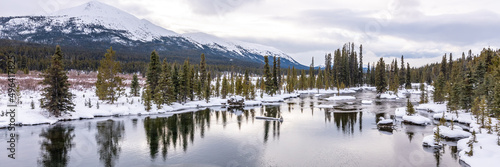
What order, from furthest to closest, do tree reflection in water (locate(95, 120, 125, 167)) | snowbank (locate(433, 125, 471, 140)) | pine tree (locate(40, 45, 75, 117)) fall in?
pine tree (locate(40, 45, 75, 117))
snowbank (locate(433, 125, 471, 140))
tree reflection in water (locate(95, 120, 125, 167))

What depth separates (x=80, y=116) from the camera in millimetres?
40938

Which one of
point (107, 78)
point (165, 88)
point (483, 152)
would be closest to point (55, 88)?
point (107, 78)

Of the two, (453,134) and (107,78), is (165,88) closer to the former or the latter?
(107,78)

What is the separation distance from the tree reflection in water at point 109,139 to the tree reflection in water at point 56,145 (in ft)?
8.16

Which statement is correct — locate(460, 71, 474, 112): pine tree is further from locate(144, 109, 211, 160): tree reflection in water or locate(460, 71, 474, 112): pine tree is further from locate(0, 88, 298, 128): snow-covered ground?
locate(0, 88, 298, 128): snow-covered ground

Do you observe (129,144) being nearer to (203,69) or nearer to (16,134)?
(16,134)

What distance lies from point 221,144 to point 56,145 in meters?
15.1

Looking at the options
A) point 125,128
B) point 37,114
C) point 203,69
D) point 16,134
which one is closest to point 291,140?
point 125,128

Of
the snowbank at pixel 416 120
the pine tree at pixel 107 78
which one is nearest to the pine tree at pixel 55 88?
the pine tree at pixel 107 78

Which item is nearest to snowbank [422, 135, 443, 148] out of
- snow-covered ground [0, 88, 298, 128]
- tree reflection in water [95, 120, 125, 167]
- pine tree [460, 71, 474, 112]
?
pine tree [460, 71, 474, 112]

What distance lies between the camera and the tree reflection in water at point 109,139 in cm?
2305

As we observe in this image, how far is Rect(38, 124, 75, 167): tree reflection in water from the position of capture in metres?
21.8

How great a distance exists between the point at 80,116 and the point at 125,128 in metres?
11.0

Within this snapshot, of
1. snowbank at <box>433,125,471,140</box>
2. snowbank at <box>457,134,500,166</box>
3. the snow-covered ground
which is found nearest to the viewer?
snowbank at <box>457,134,500,166</box>
